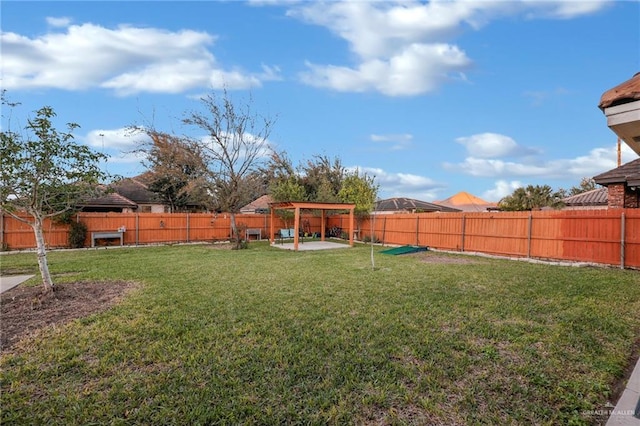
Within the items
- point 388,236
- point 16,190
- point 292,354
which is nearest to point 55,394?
point 292,354

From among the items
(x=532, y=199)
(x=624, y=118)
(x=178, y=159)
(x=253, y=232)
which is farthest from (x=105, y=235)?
(x=532, y=199)

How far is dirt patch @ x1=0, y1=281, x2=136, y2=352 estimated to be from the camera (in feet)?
14.5

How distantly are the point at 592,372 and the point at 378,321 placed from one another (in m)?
2.29

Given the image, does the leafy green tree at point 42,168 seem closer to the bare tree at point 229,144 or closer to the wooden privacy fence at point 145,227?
the bare tree at point 229,144

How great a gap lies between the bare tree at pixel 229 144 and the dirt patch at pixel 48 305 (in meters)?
9.46

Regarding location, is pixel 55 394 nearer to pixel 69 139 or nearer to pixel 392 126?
pixel 69 139

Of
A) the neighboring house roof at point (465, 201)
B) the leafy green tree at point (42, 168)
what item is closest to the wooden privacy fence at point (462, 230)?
the leafy green tree at point (42, 168)

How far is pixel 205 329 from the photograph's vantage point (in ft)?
14.2

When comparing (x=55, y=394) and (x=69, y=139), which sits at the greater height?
(x=69, y=139)

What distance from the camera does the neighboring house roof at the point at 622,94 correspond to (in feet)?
6.53

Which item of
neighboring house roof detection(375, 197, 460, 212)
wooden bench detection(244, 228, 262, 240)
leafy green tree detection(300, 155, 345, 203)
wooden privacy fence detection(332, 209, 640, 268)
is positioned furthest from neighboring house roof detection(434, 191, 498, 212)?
wooden bench detection(244, 228, 262, 240)

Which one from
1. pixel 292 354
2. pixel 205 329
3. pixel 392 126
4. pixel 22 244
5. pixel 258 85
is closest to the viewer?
pixel 292 354

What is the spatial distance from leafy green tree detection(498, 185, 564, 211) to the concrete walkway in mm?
22539

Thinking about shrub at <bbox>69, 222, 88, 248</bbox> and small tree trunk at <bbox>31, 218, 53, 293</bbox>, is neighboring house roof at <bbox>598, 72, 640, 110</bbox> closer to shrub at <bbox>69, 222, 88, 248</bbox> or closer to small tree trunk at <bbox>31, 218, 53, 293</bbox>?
small tree trunk at <bbox>31, 218, 53, 293</bbox>
